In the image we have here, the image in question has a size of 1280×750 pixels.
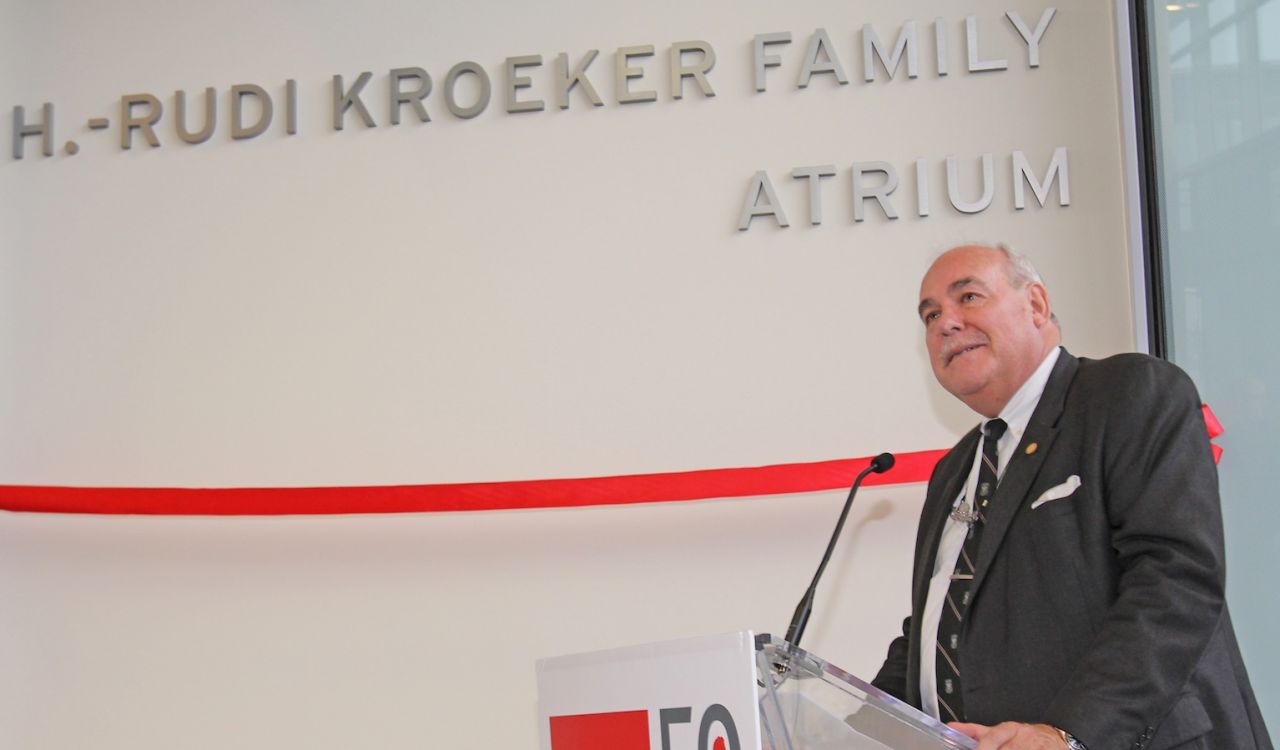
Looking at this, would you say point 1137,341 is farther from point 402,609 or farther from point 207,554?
point 207,554

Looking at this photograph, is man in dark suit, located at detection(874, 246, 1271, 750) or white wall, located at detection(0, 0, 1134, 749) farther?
white wall, located at detection(0, 0, 1134, 749)

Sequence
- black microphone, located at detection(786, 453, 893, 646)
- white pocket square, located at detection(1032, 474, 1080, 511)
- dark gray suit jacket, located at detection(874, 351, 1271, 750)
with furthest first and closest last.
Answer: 1. black microphone, located at detection(786, 453, 893, 646)
2. white pocket square, located at detection(1032, 474, 1080, 511)
3. dark gray suit jacket, located at detection(874, 351, 1271, 750)

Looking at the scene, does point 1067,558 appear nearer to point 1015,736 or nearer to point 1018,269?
point 1015,736

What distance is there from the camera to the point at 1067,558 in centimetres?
162

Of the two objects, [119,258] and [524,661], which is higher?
[119,258]

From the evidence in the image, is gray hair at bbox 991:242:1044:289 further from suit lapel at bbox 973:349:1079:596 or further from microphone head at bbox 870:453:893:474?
microphone head at bbox 870:453:893:474

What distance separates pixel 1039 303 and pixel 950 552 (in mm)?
414

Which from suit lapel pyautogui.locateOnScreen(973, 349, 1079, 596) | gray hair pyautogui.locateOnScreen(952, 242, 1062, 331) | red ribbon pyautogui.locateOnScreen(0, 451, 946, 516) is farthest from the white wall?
suit lapel pyautogui.locateOnScreen(973, 349, 1079, 596)

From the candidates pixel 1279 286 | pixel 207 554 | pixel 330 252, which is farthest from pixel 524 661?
pixel 1279 286

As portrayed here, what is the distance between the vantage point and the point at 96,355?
3.55 meters

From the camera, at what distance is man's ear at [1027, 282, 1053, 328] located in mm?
1915

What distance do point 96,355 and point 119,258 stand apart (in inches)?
11.4

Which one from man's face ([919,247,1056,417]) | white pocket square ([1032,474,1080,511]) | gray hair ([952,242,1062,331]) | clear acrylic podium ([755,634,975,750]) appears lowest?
clear acrylic podium ([755,634,975,750])

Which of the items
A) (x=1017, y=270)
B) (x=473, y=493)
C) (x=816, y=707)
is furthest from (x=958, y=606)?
(x=473, y=493)
